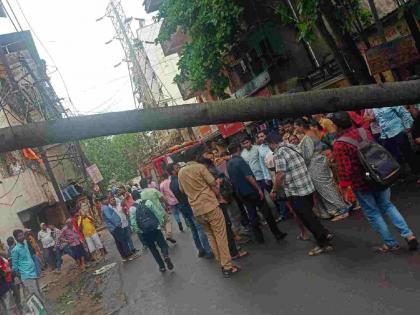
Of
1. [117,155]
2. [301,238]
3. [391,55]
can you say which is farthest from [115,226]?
[117,155]

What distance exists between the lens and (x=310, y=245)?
6.92m

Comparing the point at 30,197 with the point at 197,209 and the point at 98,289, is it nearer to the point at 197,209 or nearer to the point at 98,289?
the point at 98,289

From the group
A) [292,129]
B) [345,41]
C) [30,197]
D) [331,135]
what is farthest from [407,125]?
[30,197]

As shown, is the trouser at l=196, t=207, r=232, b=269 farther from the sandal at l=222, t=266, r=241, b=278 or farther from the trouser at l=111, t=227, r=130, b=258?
the trouser at l=111, t=227, r=130, b=258

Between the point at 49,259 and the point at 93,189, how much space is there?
14.4 meters

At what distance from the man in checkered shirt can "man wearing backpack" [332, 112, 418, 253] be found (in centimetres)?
106

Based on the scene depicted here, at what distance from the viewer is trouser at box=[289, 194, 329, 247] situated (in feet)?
20.7

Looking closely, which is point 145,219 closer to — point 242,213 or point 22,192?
point 242,213

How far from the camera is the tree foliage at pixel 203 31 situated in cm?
1254

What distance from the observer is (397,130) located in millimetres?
7727

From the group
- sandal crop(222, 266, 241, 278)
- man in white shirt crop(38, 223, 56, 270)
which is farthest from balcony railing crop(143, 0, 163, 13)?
sandal crop(222, 266, 241, 278)

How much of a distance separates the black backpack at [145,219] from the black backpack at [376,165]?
467 cm

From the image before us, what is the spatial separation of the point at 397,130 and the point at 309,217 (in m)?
2.61

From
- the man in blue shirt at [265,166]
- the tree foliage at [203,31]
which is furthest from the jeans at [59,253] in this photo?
the man in blue shirt at [265,166]
